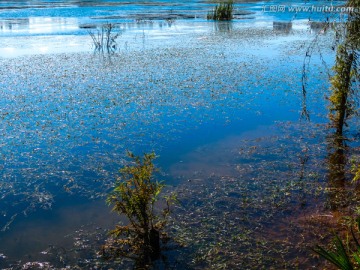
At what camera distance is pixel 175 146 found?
7379 millimetres

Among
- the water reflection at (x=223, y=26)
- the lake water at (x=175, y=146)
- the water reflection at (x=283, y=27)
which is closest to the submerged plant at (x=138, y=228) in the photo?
the lake water at (x=175, y=146)

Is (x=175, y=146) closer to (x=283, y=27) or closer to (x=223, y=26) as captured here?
(x=283, y=27)

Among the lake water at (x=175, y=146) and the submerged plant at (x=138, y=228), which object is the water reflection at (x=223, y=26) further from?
the submerged plant at (x=138, y=228)

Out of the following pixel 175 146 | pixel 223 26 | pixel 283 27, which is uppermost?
pixel 223 26

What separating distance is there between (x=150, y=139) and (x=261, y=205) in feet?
9.73

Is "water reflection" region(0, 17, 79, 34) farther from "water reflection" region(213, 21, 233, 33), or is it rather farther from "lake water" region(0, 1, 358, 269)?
"lake water" region(0, 1, 358, 269)

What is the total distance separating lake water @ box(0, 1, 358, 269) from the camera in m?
4.71

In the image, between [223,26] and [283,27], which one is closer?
[283,27]

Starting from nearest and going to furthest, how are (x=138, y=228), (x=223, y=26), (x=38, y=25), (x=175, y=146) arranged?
(x=138, y=228)
(x=175, y=146)
(x=223, y=26)
(x=38, y=25)

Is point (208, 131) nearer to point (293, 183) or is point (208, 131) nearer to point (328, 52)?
point (293, 183)

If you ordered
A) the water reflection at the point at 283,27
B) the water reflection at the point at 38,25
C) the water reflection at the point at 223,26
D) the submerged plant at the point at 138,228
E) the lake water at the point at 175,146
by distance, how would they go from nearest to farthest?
the submerged plant at the point at 138,228, the lake water at the point at 175,146, the water reflection at the point at 283,27, the water reflection at the point at 223,26, the water reflection at the point at 38,25

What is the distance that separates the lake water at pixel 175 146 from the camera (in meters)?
4.71

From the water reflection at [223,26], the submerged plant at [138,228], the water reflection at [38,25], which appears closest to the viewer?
the submerged plant at [138,228]

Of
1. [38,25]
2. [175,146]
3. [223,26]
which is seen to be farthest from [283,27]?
[175,146]
